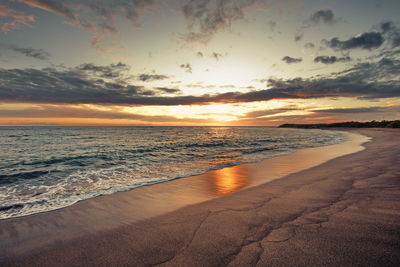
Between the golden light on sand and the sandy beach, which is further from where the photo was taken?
the golden light on sand

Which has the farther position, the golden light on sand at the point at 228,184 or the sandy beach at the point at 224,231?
the golden light on sand at the point at 228,184

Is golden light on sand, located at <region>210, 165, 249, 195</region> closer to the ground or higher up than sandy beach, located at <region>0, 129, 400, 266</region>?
closer to the ground

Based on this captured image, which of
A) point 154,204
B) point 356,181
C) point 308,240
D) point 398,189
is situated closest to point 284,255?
point 308,240

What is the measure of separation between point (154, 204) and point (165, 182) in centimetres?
340

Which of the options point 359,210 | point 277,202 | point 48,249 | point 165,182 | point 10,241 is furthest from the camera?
point 165,182

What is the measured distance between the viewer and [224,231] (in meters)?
4.32

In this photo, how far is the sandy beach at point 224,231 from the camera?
3352 mm

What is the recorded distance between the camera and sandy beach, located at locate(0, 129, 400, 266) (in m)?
3.35

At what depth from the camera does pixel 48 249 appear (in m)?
4.16

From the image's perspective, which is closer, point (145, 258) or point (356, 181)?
point (145, 258)

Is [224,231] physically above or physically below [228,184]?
above

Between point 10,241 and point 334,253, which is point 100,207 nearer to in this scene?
point 10,241

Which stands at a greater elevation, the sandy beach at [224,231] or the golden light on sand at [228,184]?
the sandy beach at [224,231]

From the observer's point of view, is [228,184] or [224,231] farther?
[228,184]
